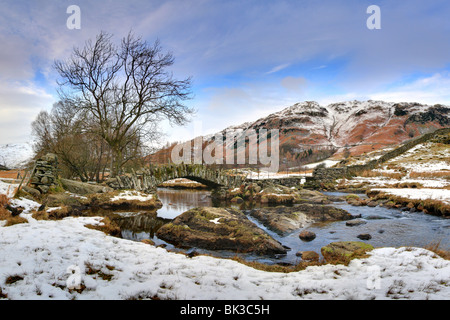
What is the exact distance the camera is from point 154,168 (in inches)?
709

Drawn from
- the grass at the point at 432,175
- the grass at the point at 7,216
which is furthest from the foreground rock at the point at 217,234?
the grass at the point at 432,175

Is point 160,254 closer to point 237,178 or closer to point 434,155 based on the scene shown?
point 237,178

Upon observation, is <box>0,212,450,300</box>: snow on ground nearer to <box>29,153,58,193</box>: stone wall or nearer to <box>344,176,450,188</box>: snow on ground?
<box>29,153,58,193</box>: stone wall

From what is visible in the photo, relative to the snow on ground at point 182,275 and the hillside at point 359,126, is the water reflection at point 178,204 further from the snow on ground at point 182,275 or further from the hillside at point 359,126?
the hillside at point 359,126

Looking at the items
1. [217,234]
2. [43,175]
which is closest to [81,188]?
[43,175]

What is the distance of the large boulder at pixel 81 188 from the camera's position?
14.5 metres

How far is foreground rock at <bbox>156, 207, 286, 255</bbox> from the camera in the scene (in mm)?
8234

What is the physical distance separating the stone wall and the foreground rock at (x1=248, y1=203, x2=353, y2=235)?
11.8m

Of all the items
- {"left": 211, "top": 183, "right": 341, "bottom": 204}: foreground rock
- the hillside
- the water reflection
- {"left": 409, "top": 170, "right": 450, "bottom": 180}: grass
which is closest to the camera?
the water reflection

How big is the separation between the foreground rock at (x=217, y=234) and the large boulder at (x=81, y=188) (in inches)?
318

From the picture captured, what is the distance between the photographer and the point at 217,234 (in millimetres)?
9055

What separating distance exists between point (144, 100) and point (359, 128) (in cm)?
16062

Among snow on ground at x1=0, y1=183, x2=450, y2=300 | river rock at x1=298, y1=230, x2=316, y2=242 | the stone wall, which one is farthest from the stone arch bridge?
river rock at x1=298, y1=230, x2=316, y2=242
